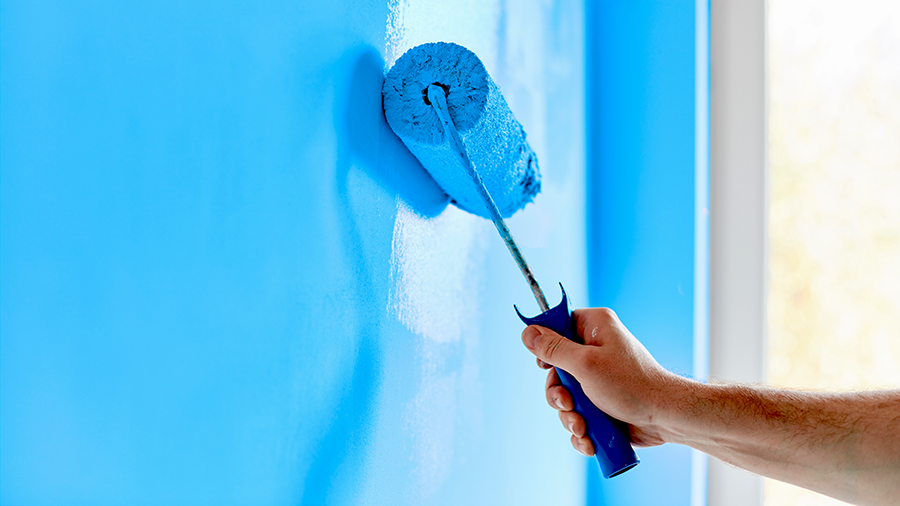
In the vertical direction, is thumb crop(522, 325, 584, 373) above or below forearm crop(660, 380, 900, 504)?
above

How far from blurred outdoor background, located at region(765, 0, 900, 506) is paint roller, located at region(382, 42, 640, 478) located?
70 centimetres

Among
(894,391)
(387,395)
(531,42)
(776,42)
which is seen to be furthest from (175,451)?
(776,42)

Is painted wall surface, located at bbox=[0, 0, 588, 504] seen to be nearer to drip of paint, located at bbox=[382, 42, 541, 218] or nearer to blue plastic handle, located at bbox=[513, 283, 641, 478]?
drip of paint, located at bbox=[382, 42, 541, 218]

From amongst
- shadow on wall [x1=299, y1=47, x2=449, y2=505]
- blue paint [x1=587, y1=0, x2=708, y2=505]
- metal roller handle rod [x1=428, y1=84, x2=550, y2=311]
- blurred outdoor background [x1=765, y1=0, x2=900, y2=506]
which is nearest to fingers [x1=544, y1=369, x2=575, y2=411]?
metal roller handle rod [x1=428, y1=84, x2=550, y2=311]

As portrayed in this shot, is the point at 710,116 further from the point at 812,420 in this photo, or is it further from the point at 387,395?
the point at 387,395

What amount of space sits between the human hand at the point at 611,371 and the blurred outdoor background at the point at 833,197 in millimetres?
672

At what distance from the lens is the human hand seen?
61cm

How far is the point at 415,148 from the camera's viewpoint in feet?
2.10

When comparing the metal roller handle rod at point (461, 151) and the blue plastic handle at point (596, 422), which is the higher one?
the metal roller handle rod at point (461, 151)

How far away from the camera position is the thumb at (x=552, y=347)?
0.62 meters

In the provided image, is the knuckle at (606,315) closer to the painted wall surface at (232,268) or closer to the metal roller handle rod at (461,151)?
the metal roller handle rod at (461,151)

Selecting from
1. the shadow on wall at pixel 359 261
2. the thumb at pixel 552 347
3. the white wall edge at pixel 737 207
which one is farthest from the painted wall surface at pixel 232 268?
the white wall edge at pixel 737 207

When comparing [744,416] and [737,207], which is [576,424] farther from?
[737,207]

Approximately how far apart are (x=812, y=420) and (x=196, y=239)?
63 centimetres
